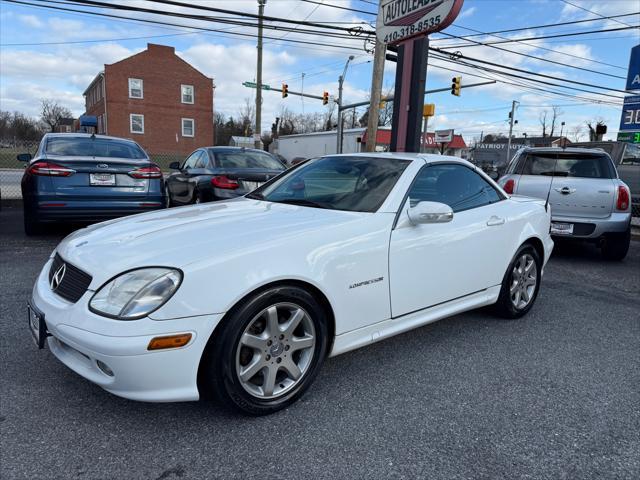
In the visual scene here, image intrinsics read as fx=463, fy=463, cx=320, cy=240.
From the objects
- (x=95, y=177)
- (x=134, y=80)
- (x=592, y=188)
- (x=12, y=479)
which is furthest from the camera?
(x=134, y=80)

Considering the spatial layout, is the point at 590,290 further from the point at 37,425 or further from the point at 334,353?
the point at 37,425

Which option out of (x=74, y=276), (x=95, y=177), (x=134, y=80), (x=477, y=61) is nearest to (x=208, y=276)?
(x=74, y=276)

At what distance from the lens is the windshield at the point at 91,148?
6410 millimetres

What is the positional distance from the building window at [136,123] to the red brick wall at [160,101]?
271 mm

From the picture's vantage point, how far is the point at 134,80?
129ft

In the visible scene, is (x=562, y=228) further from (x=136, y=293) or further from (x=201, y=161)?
(x=136, y=293)

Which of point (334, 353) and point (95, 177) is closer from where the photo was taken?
point (334, 353)

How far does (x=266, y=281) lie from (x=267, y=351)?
0.41m

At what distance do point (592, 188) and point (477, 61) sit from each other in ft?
37.3

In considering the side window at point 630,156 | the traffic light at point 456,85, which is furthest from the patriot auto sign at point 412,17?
the traffic light at point 456,85

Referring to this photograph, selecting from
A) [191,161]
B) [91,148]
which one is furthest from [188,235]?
[191,161]

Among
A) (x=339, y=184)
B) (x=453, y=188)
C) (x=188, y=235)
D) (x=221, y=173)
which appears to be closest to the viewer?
(x=188, y=235)

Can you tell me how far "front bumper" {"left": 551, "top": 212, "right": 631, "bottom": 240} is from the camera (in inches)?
254

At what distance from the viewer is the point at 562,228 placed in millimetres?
6586
